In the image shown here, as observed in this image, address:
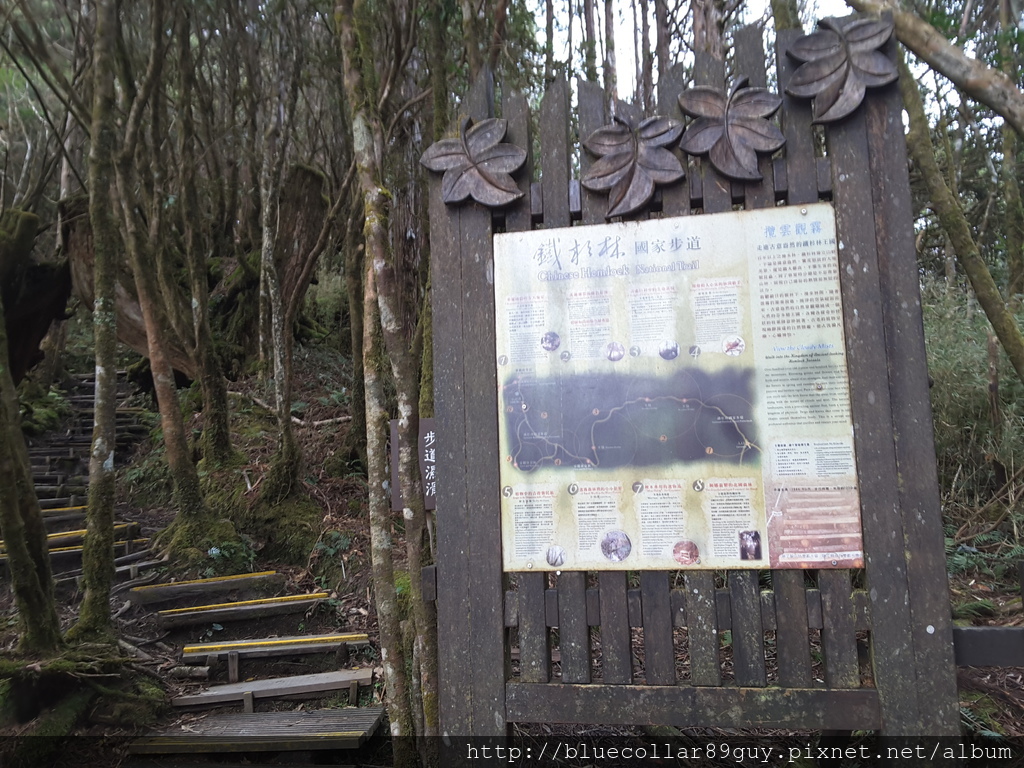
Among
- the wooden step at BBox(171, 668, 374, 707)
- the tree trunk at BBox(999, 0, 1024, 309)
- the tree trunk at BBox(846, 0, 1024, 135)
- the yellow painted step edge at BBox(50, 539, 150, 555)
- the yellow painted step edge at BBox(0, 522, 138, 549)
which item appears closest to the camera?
the tree trunk at BBox(846, 0, 1024, 135)

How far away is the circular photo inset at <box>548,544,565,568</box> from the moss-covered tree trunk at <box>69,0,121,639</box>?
380cm

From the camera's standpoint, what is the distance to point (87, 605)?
4.71m

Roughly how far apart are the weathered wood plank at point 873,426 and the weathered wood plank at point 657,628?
750 millimetres

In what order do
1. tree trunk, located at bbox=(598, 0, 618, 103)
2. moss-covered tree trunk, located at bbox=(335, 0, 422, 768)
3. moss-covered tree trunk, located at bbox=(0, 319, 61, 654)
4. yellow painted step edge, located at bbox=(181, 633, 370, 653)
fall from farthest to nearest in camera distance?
tree trunk, located at bbox=(598, 0, 618, 103), yellow painted step edge, located at bbox=(181, 633, 370, 653), moss-covered tree trunk, located at bbox=(0, 319, 61, 654), moss-covered tree trunk, located at bbox=(335, 0, 422, 768)

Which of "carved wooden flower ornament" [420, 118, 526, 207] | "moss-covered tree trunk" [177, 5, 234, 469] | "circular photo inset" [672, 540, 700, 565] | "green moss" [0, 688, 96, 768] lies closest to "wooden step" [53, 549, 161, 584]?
"moss-covered tree trunk" [177, 5, 234, 469]

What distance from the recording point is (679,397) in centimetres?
264

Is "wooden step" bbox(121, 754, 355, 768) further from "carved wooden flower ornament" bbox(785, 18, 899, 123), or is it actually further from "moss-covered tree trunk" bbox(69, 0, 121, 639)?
"carved wooden flower ornament" bbox(785, 18, 899, 123)

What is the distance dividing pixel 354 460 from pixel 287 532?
1777 millimetres

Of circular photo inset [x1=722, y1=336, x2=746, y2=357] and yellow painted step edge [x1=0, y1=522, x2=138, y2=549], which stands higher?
circular photo inset [x1=722, y1=336, x2=746, y2=357]

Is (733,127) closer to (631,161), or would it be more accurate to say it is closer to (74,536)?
(631,161)

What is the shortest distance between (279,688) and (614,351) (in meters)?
3.74

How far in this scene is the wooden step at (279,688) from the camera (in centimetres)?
464

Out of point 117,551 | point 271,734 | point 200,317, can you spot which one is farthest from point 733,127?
point 200,317

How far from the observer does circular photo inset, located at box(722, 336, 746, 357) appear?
103 inches
